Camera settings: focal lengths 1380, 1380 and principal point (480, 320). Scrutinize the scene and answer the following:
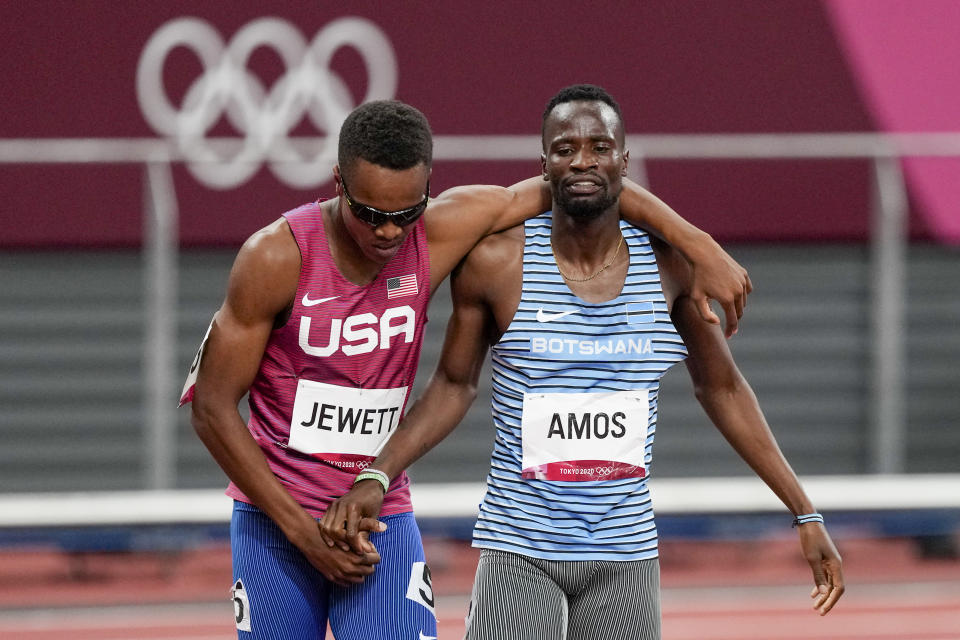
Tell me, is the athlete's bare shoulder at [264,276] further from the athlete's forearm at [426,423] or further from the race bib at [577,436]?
the race bib at [577,436]

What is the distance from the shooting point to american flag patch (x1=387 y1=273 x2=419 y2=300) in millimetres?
3502

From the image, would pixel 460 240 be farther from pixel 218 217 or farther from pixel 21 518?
pixel 218 217

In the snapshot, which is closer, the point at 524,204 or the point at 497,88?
the point at 524,204

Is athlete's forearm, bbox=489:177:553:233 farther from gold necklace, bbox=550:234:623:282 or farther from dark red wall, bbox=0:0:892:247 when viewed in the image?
dark red wall, bbox=0:0:892:247

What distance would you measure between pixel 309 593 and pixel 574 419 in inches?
32.1

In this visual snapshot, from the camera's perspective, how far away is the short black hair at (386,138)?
324 centimetres

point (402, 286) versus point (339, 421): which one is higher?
point (402, 286)

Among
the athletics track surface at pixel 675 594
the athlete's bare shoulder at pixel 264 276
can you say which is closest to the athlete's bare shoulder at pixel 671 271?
the athlete's bare shoulder at pixel 264 276

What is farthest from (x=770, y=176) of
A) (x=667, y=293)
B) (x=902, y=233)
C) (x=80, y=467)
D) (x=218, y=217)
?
(x=667, y=293)

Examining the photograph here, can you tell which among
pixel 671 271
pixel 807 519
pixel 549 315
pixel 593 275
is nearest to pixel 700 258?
pixel 671 271

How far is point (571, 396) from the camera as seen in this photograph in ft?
11.6

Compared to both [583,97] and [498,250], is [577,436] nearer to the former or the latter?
[498,250]

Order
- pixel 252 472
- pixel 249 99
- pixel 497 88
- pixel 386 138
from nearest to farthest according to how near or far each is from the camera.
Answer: pixel 386 138
pixel 252 472
pixel 249 99
pixel 497 88

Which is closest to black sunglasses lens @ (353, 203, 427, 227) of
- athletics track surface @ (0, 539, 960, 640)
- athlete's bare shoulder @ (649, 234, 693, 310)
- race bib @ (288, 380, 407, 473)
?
race bib @ (288, 380, 407, 473)
